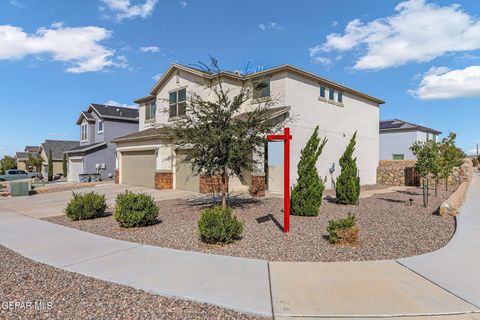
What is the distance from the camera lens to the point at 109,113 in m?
31.5

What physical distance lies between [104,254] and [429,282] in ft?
19.1

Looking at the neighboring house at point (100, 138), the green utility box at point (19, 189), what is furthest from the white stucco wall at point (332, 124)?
the neighboring house at point (100, 138)

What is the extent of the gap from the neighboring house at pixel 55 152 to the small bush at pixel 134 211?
37.9m

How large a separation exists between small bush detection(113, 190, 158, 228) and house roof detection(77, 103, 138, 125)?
24015mm

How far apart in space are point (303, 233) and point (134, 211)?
4.64 metres

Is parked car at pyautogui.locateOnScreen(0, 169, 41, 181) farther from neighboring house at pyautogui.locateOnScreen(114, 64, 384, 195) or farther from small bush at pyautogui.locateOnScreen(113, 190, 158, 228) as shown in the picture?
small bush at pyautogui.locateOnScreen(113, 190, 158, 228)

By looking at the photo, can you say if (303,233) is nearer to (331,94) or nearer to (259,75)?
(259,75)

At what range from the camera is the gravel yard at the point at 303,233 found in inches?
253

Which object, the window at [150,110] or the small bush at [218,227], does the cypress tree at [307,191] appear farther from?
the window at [150,110]

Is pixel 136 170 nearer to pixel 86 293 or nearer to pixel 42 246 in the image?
pixel 42 246

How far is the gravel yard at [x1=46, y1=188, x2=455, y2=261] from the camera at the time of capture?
253 inches

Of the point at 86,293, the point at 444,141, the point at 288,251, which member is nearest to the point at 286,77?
the point at 444,141

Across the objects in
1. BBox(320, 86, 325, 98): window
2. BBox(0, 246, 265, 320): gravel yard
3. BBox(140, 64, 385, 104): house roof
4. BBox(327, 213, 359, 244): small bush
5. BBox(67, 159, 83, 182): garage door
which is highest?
BBox(140, 64, 385, 104): house roof

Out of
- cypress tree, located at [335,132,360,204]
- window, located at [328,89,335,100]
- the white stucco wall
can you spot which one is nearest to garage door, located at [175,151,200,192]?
the white stucco wall
